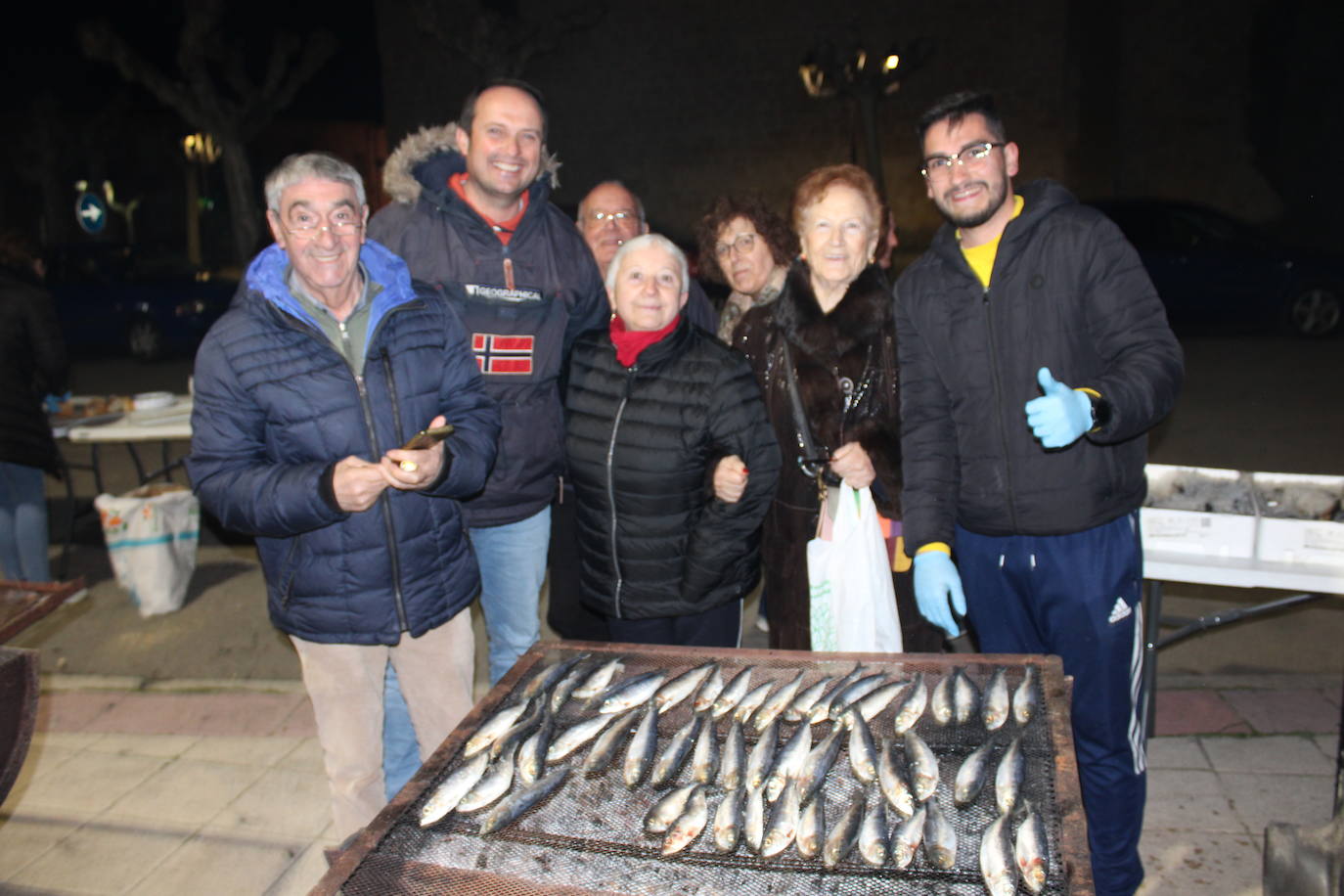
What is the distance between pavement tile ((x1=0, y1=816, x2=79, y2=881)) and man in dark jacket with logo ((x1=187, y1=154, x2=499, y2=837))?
1.40 m

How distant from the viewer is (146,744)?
4.40 metres

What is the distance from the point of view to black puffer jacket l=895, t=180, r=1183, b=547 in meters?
2.75

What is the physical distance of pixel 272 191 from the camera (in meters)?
2.85

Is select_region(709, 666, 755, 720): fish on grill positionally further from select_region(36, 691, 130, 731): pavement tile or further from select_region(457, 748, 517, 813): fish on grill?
select_region(36, 691, 130, 731): pavement tile

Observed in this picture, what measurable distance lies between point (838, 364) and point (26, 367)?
448 centimetres

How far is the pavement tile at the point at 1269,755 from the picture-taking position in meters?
3.73

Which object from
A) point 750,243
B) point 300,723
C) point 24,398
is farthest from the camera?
point 24,398

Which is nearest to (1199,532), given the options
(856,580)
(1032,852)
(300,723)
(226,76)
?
(856,580)


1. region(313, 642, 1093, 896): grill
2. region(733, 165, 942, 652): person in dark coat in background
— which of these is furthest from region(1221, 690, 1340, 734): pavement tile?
region(313, 642, 1093, 896): grill

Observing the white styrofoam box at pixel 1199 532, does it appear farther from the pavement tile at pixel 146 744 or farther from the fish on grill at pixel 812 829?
the pavement tile at pixel 146 744

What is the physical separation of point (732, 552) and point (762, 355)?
0.74m

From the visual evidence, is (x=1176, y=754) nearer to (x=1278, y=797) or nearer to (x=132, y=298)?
(x=1278, y=797)

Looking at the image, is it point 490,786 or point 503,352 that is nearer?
point 490,786

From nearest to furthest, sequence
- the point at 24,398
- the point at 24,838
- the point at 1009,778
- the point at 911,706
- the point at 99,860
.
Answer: the point at 1009,778 → the point at 911,706 → the point at 99,860 → the point at 24,838 → the point at 24,398
